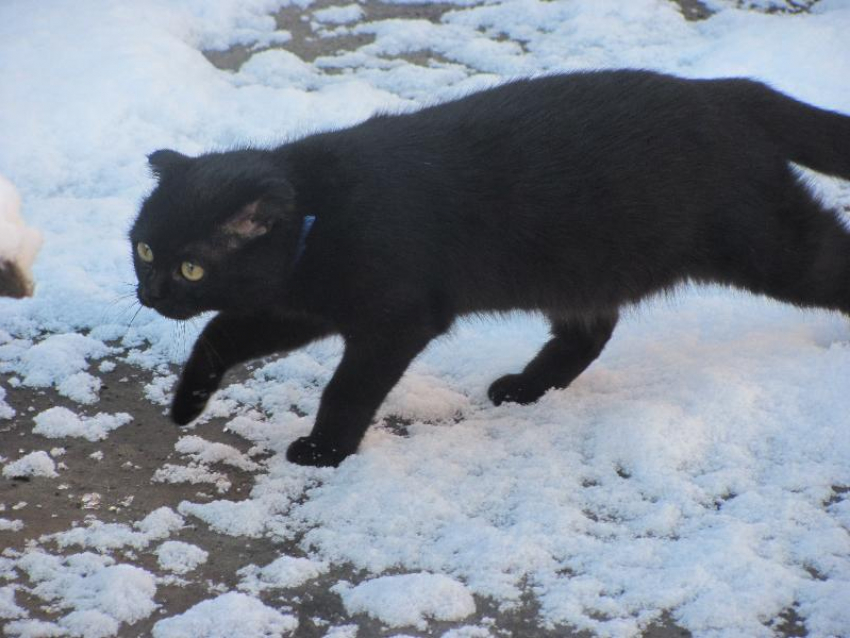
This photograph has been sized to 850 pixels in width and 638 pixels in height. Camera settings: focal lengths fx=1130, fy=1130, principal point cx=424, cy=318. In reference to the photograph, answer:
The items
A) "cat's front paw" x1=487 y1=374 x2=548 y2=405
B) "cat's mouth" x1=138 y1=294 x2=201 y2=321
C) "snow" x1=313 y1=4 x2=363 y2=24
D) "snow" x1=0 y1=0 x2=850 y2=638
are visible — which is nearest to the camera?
"snow" x1=0 y1=0 x2=850 y2=638

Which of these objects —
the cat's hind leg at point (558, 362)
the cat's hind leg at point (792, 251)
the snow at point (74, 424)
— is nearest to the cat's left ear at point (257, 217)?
the snow at point (74, 424)

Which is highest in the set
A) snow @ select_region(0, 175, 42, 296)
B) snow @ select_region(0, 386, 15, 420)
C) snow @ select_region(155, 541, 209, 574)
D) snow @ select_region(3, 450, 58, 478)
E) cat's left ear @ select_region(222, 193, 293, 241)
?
snow @ select_region(0, 175, 42, 296)

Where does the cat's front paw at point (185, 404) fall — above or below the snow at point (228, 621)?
below

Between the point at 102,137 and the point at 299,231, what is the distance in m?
2.11

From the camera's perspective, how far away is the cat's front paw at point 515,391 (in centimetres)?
355

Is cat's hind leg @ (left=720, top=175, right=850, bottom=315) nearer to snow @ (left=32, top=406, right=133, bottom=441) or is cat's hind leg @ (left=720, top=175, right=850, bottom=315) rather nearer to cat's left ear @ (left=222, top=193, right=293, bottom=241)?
cat's left ear @ (left=222, top=193, right=293, bottom=241)

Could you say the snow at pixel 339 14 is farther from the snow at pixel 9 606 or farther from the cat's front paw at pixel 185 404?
the snow at pixel 9 606

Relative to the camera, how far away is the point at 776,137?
3.42 meters

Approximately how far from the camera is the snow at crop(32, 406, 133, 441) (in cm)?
327

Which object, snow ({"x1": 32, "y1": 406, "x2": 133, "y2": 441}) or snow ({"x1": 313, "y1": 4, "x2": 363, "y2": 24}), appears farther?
snow ({"x1": 313, "y1": 4, "x2": 363, "y2": 24})

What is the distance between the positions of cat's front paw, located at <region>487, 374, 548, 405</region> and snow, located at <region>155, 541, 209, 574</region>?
119 cm

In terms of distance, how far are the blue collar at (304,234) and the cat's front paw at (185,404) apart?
559 mm

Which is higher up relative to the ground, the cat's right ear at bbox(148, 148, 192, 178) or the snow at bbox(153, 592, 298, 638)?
the cat's right ear at bbox(148, 148, 192, 178)

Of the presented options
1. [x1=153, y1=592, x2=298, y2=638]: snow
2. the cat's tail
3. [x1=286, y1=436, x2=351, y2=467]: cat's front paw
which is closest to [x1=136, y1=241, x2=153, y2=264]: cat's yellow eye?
[x1=286, y1=436, x2=351, y2=467]: cat's front paw
